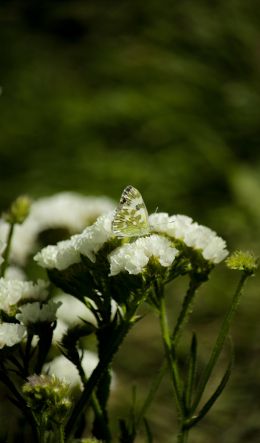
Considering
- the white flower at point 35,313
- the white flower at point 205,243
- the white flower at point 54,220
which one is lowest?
the white flower at point 35,313

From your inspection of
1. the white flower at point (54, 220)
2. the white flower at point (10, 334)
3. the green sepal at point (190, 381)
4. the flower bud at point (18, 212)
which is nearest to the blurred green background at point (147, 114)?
the white flower at point (54, 220)

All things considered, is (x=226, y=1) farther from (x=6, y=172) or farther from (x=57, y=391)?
(x=57, y=391)

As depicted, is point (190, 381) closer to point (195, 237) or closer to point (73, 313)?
point (195, 237)

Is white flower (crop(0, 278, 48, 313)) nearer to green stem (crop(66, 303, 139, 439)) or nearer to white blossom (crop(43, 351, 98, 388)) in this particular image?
green stem (crop(66, 303, 139, 439))

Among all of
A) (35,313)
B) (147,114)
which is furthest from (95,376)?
(147,114)

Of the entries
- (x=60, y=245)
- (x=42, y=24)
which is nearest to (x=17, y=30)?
(x=42, y=24)

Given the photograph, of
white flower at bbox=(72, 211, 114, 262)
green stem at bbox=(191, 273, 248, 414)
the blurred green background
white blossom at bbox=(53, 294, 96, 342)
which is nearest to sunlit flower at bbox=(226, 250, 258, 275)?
green stem at bbox=(191, 273, 248, 414)

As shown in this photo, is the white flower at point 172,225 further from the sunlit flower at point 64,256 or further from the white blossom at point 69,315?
the white blossom at point 69,315
